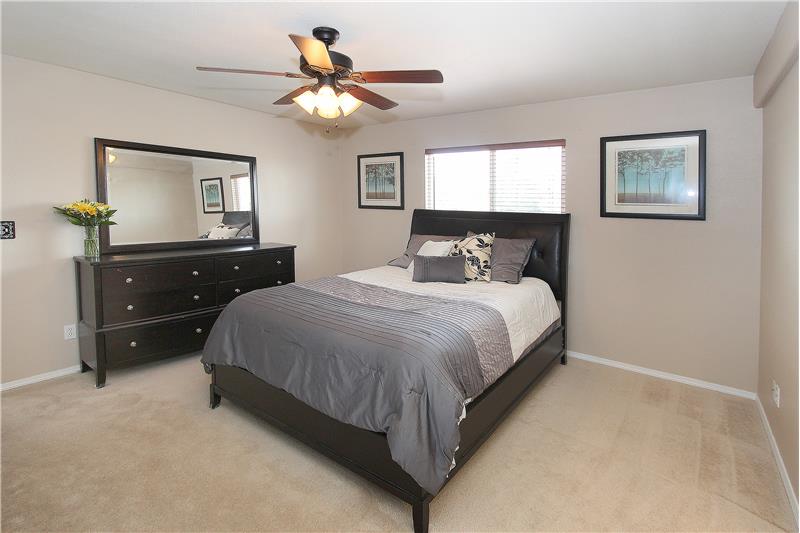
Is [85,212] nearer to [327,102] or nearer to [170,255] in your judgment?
[170,255]

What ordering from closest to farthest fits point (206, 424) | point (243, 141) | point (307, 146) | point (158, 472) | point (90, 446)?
A: point (158, 472), point (90, 446), point (206, 424), point (243, 141), point (307, 146)

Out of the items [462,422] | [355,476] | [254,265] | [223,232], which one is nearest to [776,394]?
[462,422]

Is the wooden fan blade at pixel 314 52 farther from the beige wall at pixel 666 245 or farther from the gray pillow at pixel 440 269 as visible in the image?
the beige wall at pixel 666 245

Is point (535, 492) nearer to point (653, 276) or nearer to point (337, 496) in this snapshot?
point (337, 496)

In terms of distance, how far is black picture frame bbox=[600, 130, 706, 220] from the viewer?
3.40 metres

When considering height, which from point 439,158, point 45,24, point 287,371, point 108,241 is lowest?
point 287,371

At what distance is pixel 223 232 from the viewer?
4602 mm

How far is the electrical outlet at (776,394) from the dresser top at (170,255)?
3.97 m

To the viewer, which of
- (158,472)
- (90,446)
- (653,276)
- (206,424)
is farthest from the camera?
(653,276)

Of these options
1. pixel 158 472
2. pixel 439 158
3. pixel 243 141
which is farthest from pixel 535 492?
pixel 243 141

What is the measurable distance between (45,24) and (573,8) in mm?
2977

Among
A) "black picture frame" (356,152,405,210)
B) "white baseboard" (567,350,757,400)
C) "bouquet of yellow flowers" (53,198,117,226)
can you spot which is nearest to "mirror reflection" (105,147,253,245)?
"bouquet of yellow flowers" (53,198,117,226)

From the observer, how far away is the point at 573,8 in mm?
2275

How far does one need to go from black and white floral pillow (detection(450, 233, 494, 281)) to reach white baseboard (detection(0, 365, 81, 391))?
331cm
